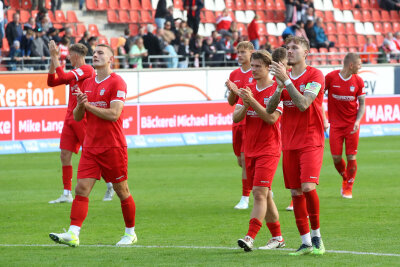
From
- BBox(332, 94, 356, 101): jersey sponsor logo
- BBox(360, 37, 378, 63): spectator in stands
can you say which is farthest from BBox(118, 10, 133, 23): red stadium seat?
BBox(332, 94, 356, 101): jersey sponsor logo

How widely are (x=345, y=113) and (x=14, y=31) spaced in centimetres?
1311

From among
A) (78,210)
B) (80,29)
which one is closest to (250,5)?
(80,29)

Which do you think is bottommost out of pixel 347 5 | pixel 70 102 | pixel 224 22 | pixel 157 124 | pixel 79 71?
pixel 157 124

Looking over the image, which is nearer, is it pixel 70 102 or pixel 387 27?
pixel 70 102

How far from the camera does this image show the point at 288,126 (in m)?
8.95

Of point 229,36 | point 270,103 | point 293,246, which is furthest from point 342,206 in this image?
point 229,36

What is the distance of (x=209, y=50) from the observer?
27844 millimetres

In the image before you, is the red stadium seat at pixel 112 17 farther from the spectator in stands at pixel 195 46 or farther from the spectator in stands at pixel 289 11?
the spectator in stands at pixel 289 11

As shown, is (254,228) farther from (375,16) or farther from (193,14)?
(375,16)

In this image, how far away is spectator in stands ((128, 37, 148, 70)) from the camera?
85.7 feet

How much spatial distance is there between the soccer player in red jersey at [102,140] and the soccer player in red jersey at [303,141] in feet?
5.79

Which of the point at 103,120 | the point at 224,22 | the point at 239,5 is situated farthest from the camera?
the point at 239,5

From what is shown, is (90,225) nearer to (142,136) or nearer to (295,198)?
(295,198)

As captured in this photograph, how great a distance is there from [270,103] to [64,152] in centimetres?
560
